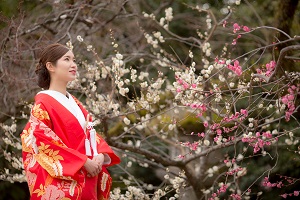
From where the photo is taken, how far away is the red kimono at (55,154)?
3.04m

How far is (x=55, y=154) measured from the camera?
10.0 feet

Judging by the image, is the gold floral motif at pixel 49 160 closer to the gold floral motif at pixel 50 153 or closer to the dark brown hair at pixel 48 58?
the gold floral motif at pixel 50 153

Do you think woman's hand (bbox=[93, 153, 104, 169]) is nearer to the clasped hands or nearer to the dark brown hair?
the clasped hands

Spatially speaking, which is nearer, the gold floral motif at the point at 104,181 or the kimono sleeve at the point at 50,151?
the kimono sleeve at the point at 50,151

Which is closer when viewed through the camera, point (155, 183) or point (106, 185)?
point (106, 185)

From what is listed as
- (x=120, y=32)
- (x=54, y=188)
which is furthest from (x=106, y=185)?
(x=120, y=32)

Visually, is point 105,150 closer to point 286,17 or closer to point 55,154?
point 55,154

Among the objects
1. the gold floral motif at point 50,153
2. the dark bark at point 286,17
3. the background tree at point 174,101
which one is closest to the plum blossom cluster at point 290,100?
the background tree at point 174,101

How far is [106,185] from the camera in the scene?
329 centimetres

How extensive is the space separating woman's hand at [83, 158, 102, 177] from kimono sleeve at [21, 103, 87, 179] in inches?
1.7

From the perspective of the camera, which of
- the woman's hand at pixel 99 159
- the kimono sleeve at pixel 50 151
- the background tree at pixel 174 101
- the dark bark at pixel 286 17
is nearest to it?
the kimono sleeve at pixel 50 151

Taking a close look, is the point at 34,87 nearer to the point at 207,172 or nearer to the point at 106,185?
the point at 207,172

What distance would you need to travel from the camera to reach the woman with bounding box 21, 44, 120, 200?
3043 mm

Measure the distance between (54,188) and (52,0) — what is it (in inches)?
116
